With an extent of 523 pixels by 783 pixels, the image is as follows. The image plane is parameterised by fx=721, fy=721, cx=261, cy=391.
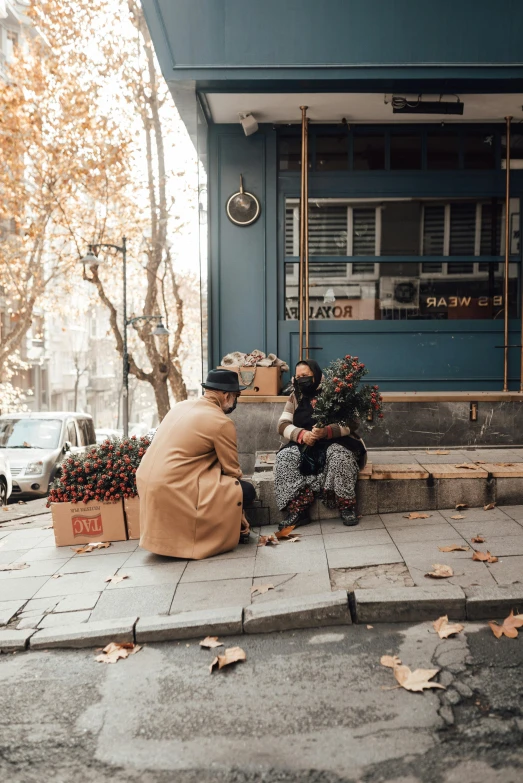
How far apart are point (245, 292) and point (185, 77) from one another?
2.67 meters

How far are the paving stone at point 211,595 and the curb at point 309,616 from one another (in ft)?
0.79

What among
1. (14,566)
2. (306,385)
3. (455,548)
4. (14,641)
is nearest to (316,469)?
(306,385)

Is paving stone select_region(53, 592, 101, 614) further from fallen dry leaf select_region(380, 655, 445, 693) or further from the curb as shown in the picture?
fallen dry leaf select_region(380, 655, 445, 693)

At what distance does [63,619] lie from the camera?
4.95 metres

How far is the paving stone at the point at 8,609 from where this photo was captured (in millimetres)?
5076

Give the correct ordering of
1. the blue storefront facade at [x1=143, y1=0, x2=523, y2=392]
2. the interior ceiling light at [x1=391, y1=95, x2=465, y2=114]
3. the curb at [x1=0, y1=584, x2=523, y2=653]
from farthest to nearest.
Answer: the blue storefront facade at [x1=143, y1=0, x2=523, y2=392] → the interior ceiling light at [x1=391, y1=95, x2=465, y2=114] → the curb at [x1=0, y1=584, x2=523, y2=653]

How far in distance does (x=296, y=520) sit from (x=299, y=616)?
7.18 ft

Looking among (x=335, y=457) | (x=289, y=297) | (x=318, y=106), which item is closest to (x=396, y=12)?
(x=318, y=106)

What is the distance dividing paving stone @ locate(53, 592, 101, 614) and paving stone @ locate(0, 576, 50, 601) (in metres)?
0.39

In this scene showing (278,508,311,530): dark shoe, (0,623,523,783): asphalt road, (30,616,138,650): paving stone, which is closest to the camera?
(0,623,523,783): asphalt road

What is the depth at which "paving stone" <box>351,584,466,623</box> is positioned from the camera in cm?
449

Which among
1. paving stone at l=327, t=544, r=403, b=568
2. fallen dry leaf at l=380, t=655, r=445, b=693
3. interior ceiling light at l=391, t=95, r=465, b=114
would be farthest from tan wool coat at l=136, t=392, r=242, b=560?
interior ceiling light at l=391, t=95, r=465, b=114

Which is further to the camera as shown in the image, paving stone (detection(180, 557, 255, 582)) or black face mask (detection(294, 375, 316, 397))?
black face mask (detection(294, 375, 316, 397))

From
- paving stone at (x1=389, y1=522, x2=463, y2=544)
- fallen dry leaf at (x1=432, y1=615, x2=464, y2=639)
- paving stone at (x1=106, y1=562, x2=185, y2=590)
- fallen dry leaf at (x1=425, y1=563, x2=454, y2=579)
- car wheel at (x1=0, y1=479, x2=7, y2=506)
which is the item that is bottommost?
car wheel at (x1=0, y1=479, x2=7, y2=506)
